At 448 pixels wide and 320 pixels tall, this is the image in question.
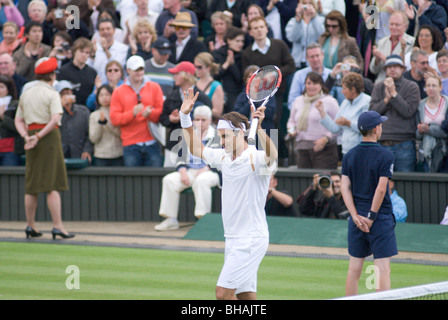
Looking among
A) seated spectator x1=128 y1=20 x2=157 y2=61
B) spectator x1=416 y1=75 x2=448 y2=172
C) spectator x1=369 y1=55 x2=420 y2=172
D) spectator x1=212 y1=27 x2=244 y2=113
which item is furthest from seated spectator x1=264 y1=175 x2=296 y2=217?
seated spectator x1=128 y1=20 x2=157 y2=61

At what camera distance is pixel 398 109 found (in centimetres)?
1177

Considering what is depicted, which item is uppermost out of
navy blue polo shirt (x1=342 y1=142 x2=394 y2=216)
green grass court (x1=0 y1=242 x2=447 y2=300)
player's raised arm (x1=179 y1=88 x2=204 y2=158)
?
player's raised arm (x1=179 y1=88 x2=204 y2=158)

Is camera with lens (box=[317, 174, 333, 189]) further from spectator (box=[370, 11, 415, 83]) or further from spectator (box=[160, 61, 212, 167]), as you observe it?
spectator (box=[370, 11, 415, 83])

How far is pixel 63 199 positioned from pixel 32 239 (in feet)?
6.34

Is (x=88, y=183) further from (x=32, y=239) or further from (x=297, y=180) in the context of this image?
(x=297, y=180)

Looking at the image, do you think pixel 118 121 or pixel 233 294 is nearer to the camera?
pixel 233 294

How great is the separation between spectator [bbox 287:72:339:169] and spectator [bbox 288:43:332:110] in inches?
20.9

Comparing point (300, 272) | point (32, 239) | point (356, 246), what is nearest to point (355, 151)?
point (356, 246)

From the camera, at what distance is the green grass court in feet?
28.2

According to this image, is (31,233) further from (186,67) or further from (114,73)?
(186,67)

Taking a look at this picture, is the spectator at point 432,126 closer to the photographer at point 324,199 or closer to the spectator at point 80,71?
the photographer at point 324,199

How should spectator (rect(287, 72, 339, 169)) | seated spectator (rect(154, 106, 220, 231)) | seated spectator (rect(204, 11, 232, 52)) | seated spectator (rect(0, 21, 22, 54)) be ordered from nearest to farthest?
1. seated spectator (rect(154, 106, 220, 231))
2. spectator (rect(287, 72, 339, 169))
3. seated spectator (rect(204, 11, 232, 52))
4. seated spectator (rect(0, 21, 22, 54))

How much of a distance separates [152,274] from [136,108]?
4.02 metres

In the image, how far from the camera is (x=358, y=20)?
15.1 metres
